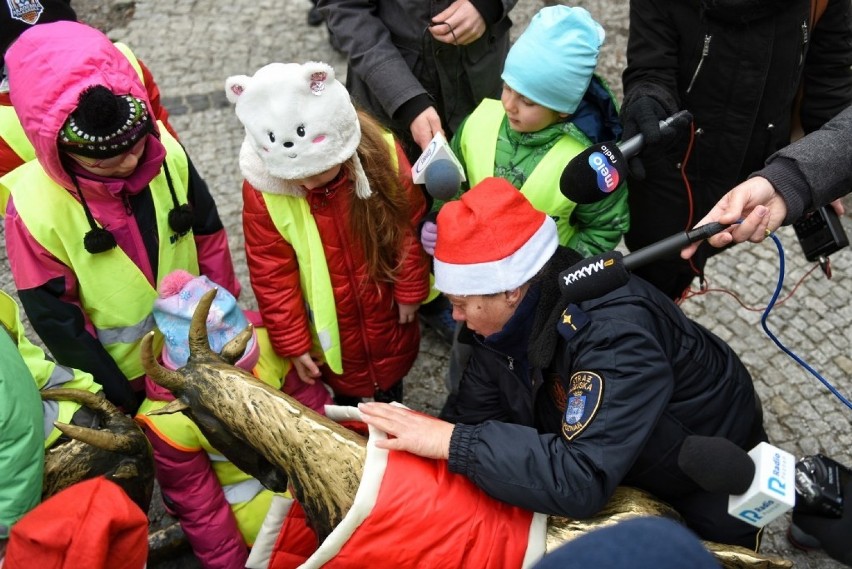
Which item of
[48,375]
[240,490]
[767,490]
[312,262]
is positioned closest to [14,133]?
[48,375]

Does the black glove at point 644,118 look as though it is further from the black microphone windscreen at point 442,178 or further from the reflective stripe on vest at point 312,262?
the reflective stripe on vest at point 312,262

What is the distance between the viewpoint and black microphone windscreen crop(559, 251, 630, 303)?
2.19m

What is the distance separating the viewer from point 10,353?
7.94 feet

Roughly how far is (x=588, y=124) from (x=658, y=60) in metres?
0.42

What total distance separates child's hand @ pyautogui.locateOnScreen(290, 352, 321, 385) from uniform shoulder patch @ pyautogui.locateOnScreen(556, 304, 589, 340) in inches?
57.6

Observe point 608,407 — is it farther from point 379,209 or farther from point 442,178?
point 379,209

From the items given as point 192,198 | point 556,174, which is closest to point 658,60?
point 556,174

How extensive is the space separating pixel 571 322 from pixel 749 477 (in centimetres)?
66

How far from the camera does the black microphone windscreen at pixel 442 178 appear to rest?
3012mm

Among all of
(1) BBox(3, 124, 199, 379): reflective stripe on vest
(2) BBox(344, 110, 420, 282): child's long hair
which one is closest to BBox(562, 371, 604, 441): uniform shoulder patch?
(2) BBox(344, 110, 420, 282): child's long hair

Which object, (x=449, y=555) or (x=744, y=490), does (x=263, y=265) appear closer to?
(x=449, y=555)

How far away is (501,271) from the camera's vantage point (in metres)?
2.45

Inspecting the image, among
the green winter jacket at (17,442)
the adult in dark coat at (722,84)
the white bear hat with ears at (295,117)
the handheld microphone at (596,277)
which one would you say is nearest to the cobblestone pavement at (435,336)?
Result: the adult in dark coat at (722,84)

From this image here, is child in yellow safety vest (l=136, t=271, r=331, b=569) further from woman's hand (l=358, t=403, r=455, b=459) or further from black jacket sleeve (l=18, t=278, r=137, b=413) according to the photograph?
woman's hand (l=358, t=403, r=455, b=459)
